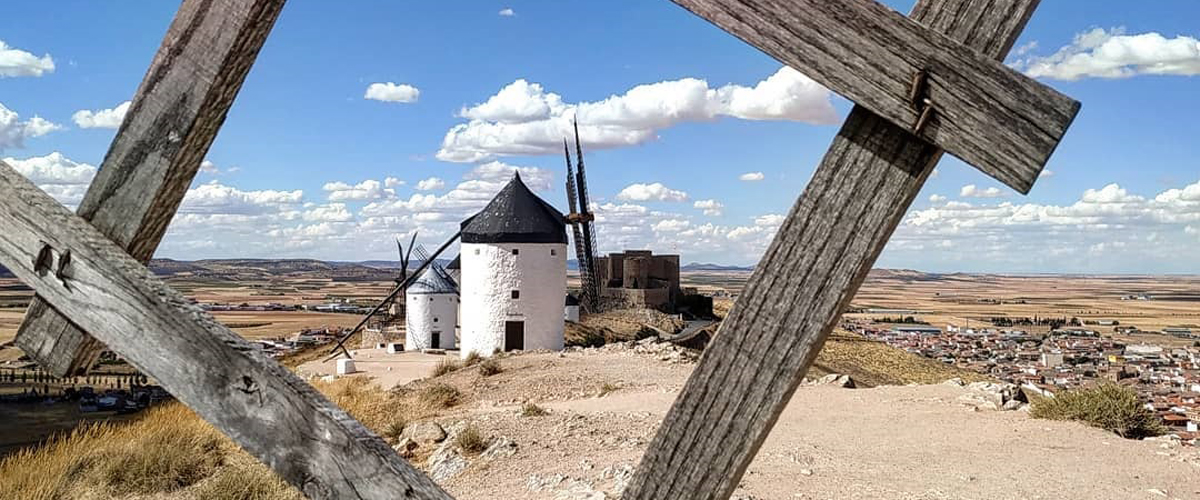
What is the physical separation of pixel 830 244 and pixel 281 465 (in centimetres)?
81

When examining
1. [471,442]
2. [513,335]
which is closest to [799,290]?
[471,442]

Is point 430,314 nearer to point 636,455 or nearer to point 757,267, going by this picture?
point 636,455

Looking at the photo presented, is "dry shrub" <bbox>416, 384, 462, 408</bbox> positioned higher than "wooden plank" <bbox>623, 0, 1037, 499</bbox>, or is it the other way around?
"wooden plank" <bbox>623, 0, 1037, 499</bbox>

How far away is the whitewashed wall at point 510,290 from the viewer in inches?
806

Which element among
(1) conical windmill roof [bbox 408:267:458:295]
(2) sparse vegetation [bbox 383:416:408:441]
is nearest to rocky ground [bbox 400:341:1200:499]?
(2) sparse vegetation [bbox 383:416:408:441]

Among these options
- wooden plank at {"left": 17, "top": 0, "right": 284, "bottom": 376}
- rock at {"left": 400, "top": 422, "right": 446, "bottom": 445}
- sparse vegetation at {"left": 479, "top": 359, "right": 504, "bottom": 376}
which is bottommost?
sparse vegetation at {"left": 479, "top": 359, "right": 504, "bottom": 376}

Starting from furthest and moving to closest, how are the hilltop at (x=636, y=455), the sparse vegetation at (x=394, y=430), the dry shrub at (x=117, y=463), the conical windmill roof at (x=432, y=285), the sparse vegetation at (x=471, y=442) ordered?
the conical windmill roof at (x=432, y=285)
the sparse vegetation at (x=394, y=430)
the sparse vegetation at (x=471, y=442)
the dry shrub at (x=117, y=463)
the hilltop at (x=636, y=455)

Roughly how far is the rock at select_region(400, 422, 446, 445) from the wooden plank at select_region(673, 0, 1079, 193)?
27.1 ft

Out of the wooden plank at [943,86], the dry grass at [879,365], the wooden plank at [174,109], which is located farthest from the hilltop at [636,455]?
the dry grass at [879,365]

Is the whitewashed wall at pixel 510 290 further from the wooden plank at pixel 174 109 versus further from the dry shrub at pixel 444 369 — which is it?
the wooden plank at pixel 174 109

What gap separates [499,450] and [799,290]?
7.16m

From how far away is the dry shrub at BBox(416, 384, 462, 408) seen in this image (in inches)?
477

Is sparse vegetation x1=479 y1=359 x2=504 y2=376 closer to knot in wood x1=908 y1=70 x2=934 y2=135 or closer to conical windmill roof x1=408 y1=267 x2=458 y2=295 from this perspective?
conical windmill roof x1=408 y1=267 x2=458 y2=295

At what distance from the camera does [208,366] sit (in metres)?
1.29
